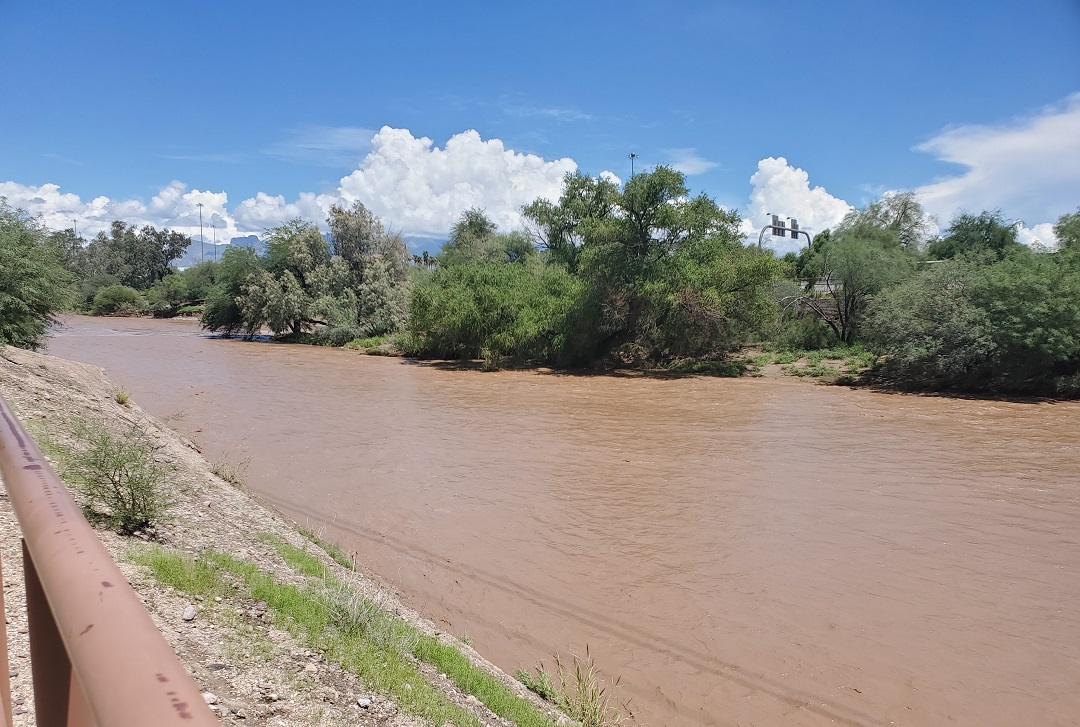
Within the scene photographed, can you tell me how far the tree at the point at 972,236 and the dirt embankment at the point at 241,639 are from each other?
44.7m

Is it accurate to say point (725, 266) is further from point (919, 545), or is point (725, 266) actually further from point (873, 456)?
point (919, 545)

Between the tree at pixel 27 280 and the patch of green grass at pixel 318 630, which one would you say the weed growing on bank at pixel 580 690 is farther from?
the tree at pixel 27 280

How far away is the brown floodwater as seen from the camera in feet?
22.5

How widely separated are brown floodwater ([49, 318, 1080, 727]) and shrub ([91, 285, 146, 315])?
220 feet

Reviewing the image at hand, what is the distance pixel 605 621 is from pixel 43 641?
7.32 metres

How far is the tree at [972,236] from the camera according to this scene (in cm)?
4169

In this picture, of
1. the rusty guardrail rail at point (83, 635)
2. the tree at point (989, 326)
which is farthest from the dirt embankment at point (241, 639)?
the tree at point (989, 326)

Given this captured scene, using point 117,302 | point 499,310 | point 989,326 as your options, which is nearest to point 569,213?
point 499,310

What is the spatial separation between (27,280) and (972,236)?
49383 millimetres

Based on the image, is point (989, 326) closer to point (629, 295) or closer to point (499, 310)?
point (629, 295)

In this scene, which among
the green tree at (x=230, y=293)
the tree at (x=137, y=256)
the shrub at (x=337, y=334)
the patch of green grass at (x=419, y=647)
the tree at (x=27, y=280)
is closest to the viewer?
the patch of green grass at (x=419, y=647)

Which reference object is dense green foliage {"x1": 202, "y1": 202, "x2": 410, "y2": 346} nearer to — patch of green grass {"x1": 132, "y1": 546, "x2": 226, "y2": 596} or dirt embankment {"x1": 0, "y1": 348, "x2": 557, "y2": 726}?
dirt embankment {"x1": 0, "y1": 348, "x2": 557, "y2": 726}

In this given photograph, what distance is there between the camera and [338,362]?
3572 cm

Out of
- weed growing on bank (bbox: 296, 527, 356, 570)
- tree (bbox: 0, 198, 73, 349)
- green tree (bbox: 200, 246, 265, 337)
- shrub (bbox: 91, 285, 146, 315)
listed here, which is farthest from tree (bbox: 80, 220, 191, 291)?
weed growing on bank (bbox: 296, 527, 356, 570)
